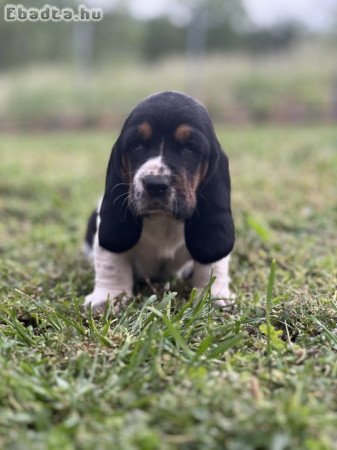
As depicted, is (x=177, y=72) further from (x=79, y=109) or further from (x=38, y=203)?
(x=38, y=203)

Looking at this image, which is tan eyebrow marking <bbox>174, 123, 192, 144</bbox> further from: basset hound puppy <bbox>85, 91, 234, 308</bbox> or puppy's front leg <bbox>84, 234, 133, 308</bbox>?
puppy's front leg <bbox>84, 234, 133, 308</bbox>

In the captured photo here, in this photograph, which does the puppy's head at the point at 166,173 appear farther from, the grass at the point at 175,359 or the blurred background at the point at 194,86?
the blurred background at the point at 194,86

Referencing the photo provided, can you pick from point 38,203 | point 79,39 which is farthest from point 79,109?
point 38,203

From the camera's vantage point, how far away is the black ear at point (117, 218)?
3.39 m

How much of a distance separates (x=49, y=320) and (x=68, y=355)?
39cm

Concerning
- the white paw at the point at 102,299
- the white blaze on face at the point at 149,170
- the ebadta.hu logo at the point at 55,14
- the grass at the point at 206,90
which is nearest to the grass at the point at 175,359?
Answer: the white paw at the point at 102,299

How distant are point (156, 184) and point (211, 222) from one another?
18.0 inches

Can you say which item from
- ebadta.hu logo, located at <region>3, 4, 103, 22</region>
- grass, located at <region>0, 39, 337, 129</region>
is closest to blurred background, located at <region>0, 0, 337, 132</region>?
grass, located at <region>0, 39, 337, 129</region>

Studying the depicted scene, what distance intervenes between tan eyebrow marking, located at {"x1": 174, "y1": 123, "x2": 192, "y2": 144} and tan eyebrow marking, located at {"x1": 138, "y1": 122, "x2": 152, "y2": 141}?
0.14 meters

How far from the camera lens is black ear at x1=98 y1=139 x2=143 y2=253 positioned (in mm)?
3389

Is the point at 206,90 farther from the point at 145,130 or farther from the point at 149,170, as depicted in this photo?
the point at 149,170

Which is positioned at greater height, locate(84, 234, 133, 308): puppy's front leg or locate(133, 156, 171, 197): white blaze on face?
locate(133, 156, 171, 197): white blaze on face

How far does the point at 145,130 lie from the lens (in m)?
3.15

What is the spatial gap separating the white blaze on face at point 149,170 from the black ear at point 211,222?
13.0 inches
